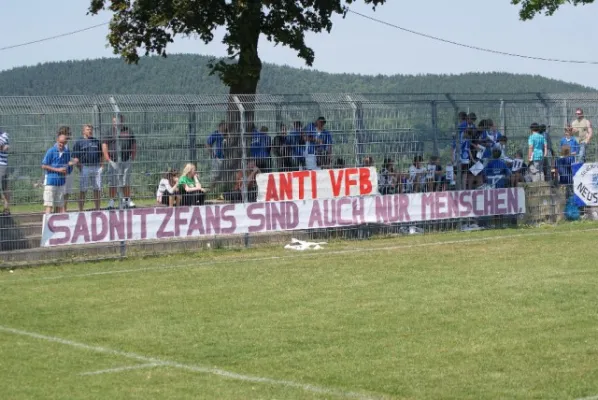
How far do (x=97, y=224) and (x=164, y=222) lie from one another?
47.4 inches

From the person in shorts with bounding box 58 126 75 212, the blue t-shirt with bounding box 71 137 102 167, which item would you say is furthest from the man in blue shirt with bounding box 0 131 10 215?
the blue t-shirt with bounding box 71 137 102 167

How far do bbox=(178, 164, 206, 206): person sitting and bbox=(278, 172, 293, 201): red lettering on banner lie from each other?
148cm

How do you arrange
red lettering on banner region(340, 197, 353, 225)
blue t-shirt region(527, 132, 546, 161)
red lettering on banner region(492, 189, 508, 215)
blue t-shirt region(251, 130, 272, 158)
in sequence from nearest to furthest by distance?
blue t-shirt region(251, 130, 272, 158), red lettering on banner region(340, 197, 353, 225), red lettering on banner region(492, 189, 508, 215), blue t-shirt region(527, 132, 546, 161)

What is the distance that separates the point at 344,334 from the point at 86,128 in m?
9.00

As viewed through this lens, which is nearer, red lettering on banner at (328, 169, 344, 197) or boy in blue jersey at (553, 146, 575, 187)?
red lettering on banner at (328, 169, 344, 197)

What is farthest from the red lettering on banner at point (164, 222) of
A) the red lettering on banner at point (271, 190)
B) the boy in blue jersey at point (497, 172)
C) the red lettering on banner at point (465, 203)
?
the boy in blue jersey at point (497, 172)

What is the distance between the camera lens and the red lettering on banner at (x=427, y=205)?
2191 centimetres

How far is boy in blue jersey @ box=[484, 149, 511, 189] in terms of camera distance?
2323 cm

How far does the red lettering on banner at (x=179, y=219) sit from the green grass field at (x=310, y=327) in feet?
3.58

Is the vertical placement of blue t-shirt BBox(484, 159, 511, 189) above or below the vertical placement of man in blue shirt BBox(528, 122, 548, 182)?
below

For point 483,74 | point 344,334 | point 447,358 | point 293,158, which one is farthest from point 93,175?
point 483,74

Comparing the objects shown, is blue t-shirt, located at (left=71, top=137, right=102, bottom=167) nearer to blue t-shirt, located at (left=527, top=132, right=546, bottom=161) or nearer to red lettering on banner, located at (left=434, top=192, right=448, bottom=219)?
red lettering on banner, located at (left=434, top=192, right=448, bottom=219)

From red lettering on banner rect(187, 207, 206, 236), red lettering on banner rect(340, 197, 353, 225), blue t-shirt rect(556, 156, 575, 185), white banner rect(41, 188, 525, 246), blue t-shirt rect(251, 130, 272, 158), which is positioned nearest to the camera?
white banner rect(41, 188, 525, 246)

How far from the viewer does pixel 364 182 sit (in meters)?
21.4
